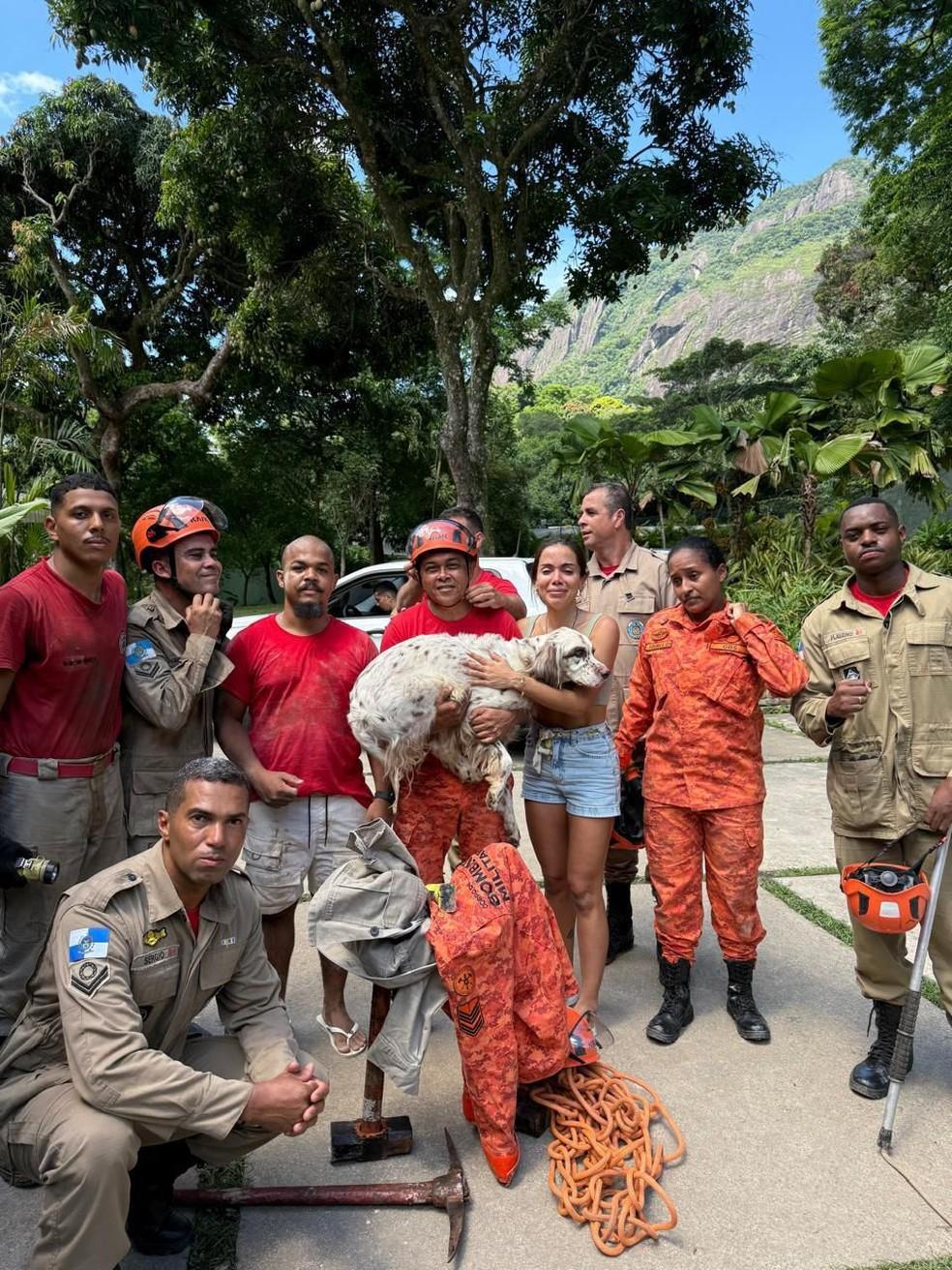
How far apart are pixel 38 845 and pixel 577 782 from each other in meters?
1.83

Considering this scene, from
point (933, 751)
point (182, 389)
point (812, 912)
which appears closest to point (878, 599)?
point (933, 751)

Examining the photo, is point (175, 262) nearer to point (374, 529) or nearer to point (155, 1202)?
point (374, 529)

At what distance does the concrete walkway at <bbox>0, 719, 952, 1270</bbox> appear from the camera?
223 centimetres

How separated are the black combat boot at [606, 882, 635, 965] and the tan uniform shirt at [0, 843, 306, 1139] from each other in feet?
6.41

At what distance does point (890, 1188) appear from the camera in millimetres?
2438

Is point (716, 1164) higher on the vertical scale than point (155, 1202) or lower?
lower

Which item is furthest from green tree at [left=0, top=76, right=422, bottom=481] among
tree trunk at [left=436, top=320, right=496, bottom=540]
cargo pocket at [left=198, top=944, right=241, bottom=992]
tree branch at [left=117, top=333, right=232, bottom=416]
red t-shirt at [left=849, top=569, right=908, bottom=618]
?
cargo pocket at [left=198, top=944, right=241, bottom=992]

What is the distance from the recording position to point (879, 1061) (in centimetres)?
295

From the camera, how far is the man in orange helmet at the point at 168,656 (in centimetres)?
284

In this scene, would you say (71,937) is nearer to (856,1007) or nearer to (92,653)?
(92,653)

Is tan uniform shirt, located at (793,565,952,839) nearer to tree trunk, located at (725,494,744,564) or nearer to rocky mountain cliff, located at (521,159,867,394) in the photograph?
tree trunk, located at (725,494,744,564)

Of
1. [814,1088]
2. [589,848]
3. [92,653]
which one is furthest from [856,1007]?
[92,653]

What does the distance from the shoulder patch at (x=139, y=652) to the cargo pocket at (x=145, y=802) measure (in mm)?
404

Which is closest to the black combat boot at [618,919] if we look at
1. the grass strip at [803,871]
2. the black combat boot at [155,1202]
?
the grass strip at [803,871]
